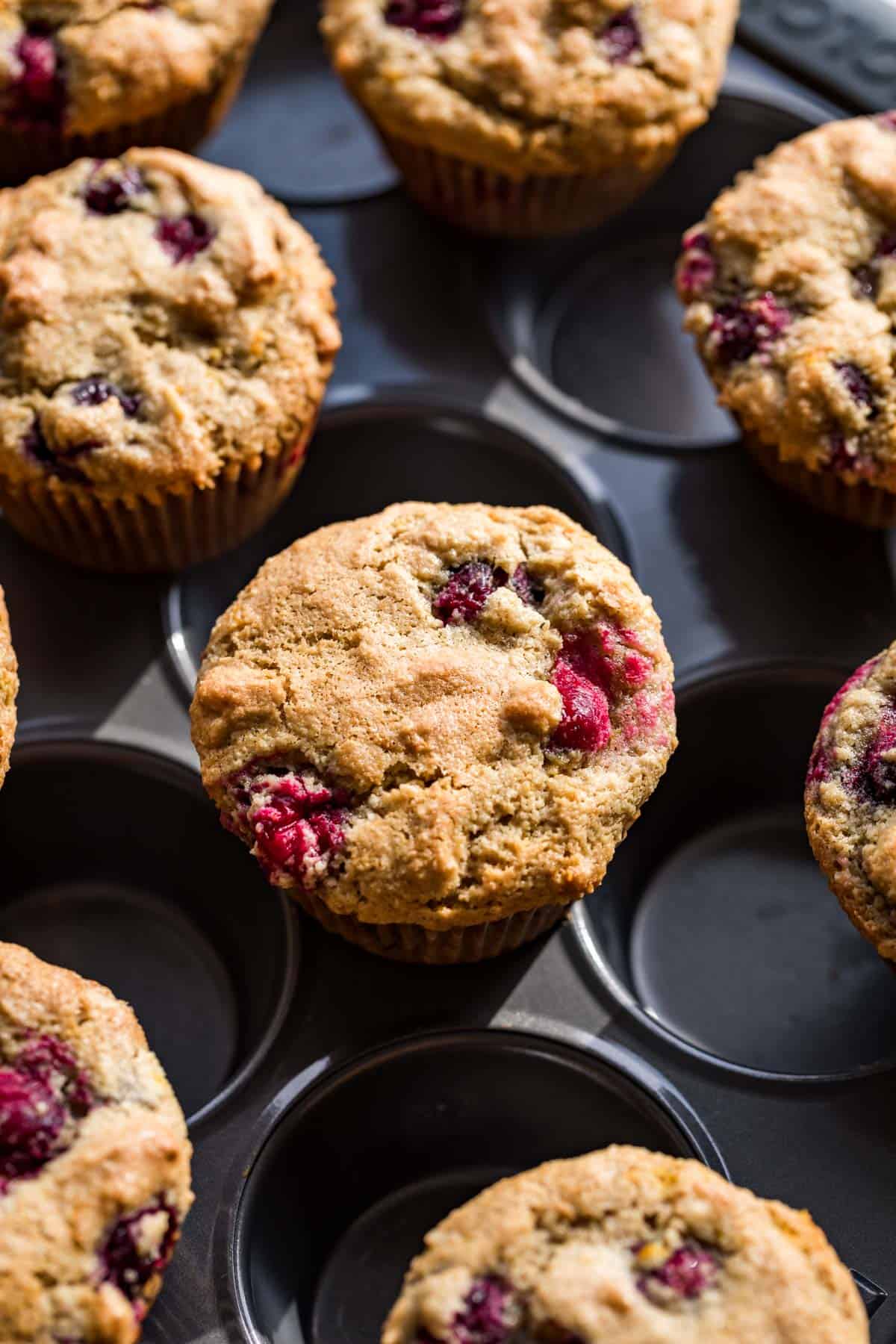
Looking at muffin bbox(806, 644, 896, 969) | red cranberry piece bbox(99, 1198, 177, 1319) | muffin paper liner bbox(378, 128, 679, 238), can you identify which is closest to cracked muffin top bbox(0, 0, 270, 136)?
muffin paper liner bbox(378, 128, 679, 238)

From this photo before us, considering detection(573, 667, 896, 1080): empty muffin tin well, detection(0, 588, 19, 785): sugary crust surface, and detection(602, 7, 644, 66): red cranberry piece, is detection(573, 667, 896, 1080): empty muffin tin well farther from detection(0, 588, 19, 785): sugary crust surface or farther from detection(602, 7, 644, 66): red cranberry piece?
detection(602, 7, 644, 66): red cranberry piece

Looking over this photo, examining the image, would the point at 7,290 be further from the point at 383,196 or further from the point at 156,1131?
the point at 156,1131

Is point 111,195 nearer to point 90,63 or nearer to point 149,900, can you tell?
point 90,63

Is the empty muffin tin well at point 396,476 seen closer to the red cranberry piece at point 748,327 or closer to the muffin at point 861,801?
the red cranberry piece at point 748,327

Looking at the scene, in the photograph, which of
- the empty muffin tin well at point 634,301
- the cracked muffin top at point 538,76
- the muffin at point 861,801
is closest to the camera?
the muffin at point 861,801

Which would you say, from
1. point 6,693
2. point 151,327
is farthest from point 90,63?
point 6,693

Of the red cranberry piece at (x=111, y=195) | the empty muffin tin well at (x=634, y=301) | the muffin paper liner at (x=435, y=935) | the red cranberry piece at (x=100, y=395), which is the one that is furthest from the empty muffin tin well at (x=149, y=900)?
the empty muffin tin well at (x=634, y=301)

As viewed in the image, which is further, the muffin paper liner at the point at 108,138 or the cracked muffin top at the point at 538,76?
the muffin paper liner at the point at 108,138
